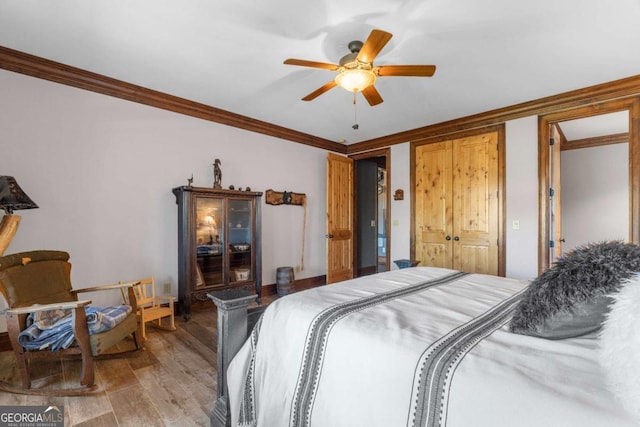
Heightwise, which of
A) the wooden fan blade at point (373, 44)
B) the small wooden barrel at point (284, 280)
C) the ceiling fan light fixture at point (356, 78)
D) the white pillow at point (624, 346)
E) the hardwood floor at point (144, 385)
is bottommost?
the hardwood floor at point (144, 385)

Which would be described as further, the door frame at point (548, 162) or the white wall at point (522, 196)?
the white wall at point (522, 196)

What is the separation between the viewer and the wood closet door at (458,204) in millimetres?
3867

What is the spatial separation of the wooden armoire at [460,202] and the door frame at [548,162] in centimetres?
40

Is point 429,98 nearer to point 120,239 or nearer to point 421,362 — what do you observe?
point 421,362

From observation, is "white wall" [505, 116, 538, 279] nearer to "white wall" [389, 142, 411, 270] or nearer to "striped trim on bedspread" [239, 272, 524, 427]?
"white wall" [389, 142, 411, 270]

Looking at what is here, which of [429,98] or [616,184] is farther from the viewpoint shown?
[616,184]

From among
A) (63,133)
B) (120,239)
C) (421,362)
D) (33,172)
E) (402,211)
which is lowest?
(421,362)

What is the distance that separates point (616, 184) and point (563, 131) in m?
1.20

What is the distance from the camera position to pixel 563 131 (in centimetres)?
441

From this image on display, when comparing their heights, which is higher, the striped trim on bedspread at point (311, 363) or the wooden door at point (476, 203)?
the wooden door at point (476, 203)

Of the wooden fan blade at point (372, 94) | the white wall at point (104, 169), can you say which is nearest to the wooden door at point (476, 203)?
the wooden fan blade at point (372, 94)

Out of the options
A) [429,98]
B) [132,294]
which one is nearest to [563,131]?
[429,98]

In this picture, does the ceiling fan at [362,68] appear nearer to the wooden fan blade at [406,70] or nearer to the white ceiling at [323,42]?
the wooden fan blade at [406,70]

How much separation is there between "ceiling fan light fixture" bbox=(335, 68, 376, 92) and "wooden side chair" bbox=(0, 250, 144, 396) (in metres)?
2.35
